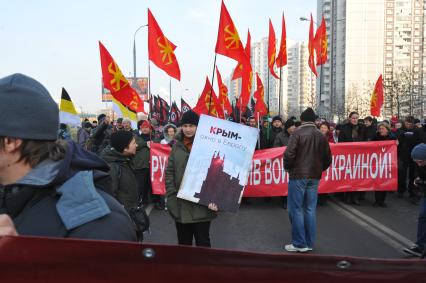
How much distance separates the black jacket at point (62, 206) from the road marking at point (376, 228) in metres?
6.07

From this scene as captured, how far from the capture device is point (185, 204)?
15.7ft

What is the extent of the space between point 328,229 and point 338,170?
2.68m

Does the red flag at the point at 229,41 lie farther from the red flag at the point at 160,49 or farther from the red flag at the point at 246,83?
the red flag at the point at 246,83

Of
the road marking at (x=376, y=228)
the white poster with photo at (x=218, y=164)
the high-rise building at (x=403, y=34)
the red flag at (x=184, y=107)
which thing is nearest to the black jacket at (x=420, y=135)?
the road marking at (x=376, y=228)

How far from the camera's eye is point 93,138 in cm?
1097

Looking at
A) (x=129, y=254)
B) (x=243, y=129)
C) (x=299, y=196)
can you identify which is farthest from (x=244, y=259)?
(x=299, y=196)

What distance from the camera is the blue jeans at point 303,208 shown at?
6.42 meters

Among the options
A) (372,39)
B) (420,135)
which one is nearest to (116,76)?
(420,135)

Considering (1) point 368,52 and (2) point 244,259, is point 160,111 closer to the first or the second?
(2) point 244,259

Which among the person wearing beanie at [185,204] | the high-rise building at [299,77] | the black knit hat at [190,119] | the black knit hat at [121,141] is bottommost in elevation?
the person wearing beanie at [185,204]

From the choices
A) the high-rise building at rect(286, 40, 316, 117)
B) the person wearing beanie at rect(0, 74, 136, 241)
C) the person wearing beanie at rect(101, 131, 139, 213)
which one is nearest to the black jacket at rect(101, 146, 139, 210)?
the person wearing beanie at rect(101, 131, 139, 213)

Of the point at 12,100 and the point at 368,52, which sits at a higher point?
the point at 368,52

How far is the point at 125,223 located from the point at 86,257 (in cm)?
15

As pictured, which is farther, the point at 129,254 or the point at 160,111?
the point at 160,111
